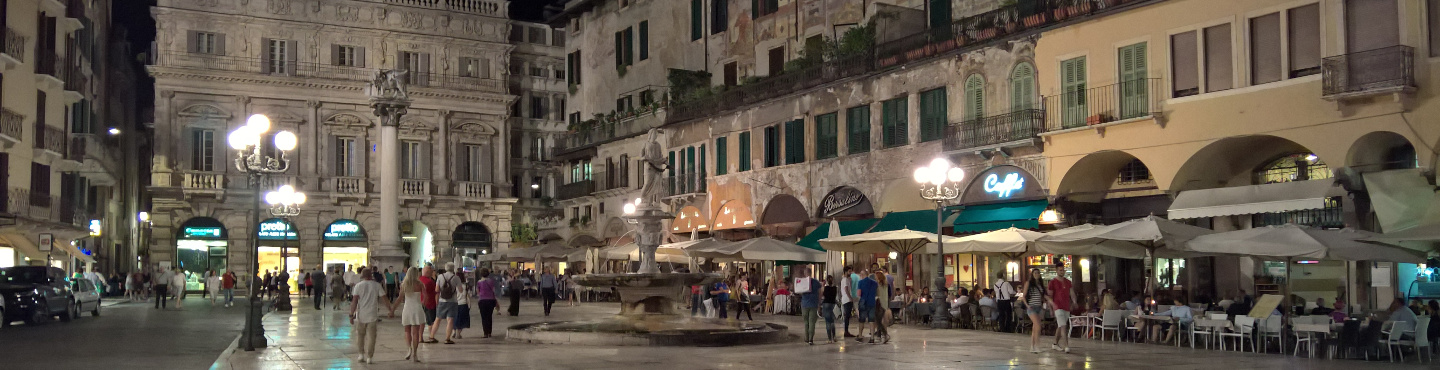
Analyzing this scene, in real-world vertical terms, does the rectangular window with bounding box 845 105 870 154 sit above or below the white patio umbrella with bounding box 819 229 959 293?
above

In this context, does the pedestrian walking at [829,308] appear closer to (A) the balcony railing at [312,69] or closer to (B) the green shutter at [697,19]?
(B) the green shutter at [697,19]

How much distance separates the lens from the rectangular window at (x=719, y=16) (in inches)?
1703

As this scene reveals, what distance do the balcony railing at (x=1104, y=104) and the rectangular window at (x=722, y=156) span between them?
48.2ft

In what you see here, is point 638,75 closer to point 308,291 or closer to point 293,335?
point 308,291

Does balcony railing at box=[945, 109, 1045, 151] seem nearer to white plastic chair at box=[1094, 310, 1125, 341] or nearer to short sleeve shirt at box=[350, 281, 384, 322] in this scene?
white plastic chair at box=[1094, 310, 1125, 341]

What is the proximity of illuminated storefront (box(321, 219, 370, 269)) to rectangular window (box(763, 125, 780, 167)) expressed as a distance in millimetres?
24966

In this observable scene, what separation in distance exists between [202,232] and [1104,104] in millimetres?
40738

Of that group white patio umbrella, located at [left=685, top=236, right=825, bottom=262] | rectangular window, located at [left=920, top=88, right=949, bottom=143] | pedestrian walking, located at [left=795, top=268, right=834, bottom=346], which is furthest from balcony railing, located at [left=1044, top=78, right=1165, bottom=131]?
pedestrian walking, located at [left=795, top=268, right=834, bottom=346]

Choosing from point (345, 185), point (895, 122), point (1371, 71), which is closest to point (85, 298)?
point (895, 122)

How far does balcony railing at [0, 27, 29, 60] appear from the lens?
3397 cm

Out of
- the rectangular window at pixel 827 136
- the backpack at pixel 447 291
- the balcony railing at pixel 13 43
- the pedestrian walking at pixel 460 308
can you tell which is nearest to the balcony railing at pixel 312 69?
the balcony railing at pixel 13 43

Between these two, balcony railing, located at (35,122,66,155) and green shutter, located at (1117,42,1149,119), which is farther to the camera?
balcony railing, located at (35,122,66,155)

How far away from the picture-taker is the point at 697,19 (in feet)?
148

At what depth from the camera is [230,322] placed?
29.5 meters
